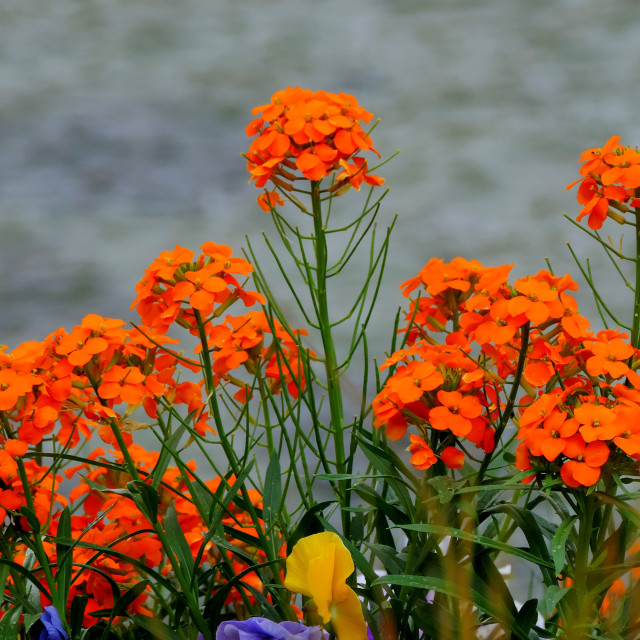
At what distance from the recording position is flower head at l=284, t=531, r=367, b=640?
453 millimetres

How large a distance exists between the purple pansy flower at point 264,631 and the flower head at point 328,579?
1cm

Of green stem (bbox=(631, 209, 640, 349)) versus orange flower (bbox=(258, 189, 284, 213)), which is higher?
orange flower (bbox=(258, 189, 284, 213))

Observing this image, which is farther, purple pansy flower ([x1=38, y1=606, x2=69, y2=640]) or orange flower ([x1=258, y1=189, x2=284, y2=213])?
orange flower ([x1=258, y1=189, x2=284, y2=213])

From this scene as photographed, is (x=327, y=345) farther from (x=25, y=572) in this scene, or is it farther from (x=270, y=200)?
(x=25, y=572)

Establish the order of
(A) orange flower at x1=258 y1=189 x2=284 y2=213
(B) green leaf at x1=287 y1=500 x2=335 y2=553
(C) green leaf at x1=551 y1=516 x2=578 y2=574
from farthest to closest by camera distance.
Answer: (A) orange flower at x1=258 y1=189 x2=284 y2=213 < (B) green leaf at x1=287 y1=500 x2=335 y2=553 < (C) green leaf at x1=551 y1=516 x2=578 y2=574

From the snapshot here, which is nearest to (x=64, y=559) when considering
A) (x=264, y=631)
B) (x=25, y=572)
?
(x=25, y=572)

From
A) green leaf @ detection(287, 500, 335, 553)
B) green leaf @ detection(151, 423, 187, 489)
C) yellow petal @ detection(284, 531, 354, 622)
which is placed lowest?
yellow petal @ detection(284, 531, 354, 622)

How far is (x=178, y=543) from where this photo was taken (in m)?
0.55

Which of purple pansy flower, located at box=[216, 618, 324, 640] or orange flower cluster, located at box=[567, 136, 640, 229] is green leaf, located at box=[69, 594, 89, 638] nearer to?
purple pansy flower, located at box=[216, 618, 324, 640]

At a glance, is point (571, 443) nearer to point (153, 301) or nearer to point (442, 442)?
point (442, 442)

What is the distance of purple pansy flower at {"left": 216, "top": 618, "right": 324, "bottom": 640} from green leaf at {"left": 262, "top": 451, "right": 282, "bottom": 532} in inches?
3.5

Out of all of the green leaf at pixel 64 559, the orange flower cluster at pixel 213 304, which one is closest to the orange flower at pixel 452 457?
the orange flower cluster at pixel 213 304

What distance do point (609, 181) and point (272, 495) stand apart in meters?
0.28

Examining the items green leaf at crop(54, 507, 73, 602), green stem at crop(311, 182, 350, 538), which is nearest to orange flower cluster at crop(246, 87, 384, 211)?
green stem at crop(311, 182, 350, 538)
